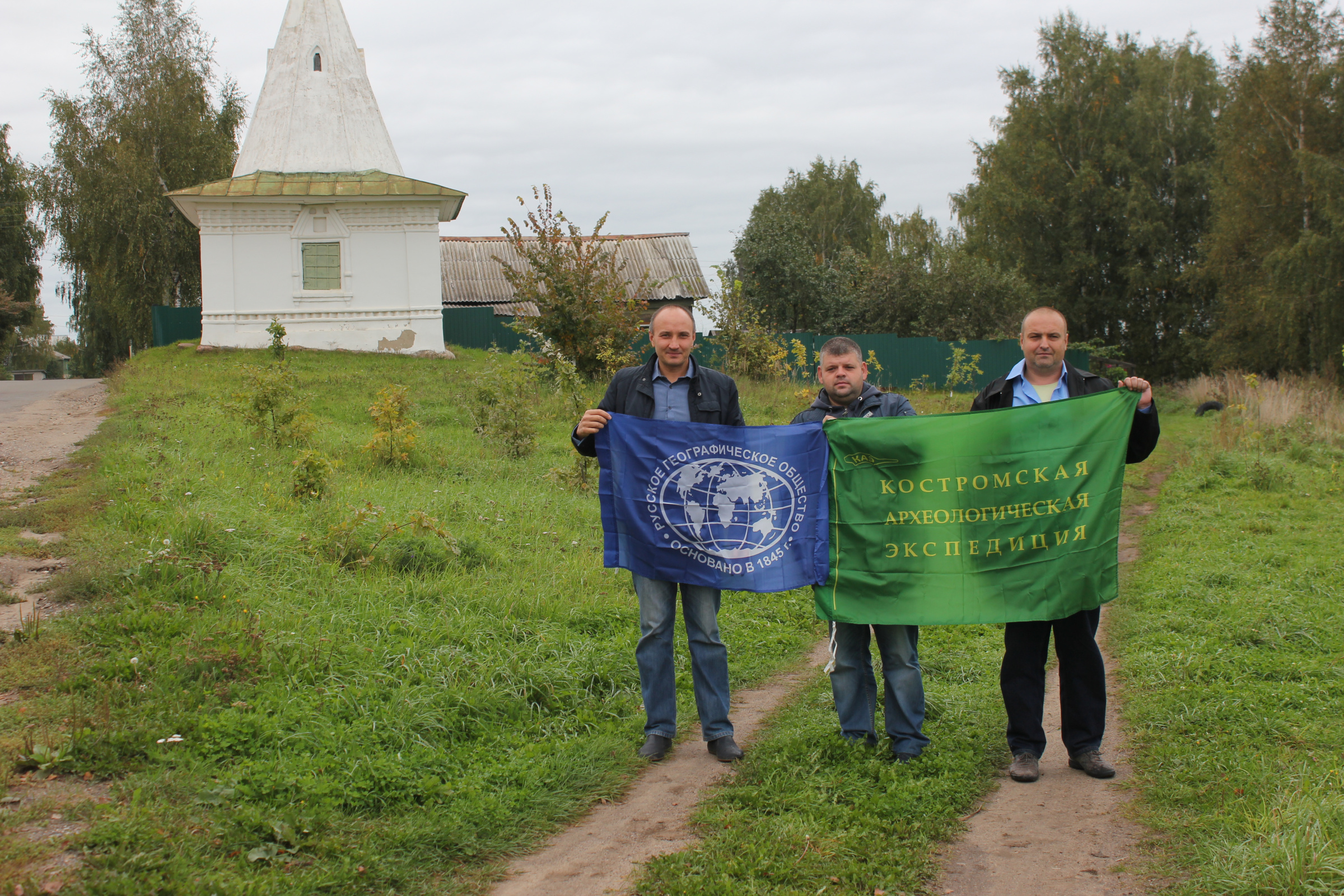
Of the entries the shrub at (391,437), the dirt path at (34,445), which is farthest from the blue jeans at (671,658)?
the shrub at (391,437)

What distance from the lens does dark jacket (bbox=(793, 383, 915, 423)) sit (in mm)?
5070

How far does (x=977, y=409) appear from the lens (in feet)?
17.0

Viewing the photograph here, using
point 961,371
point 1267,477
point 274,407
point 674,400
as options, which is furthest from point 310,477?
point 961,371

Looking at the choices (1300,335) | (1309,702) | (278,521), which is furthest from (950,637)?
(1300,335)

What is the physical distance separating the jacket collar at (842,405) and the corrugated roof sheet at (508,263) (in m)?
33.6

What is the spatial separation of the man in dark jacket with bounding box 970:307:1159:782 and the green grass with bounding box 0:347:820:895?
6.15ft

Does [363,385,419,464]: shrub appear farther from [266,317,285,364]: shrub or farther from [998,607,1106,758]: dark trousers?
[998,607,1106,758]: dark trousers

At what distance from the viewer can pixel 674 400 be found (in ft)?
17.3

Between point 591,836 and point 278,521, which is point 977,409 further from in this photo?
point 278,521

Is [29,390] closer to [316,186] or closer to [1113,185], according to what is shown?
[316,186]

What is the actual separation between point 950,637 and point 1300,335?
2944 centimetres

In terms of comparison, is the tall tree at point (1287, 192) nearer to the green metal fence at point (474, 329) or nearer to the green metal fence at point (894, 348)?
the green metal fence at point (894, 348)

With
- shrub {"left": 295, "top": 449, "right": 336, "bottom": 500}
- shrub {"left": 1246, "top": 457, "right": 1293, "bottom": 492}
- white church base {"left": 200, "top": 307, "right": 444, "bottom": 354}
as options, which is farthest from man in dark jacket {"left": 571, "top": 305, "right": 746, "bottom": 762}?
white church base {"left": 200, "top": 307, "right": 444, "bottom": 354}

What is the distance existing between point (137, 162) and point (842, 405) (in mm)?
36060
